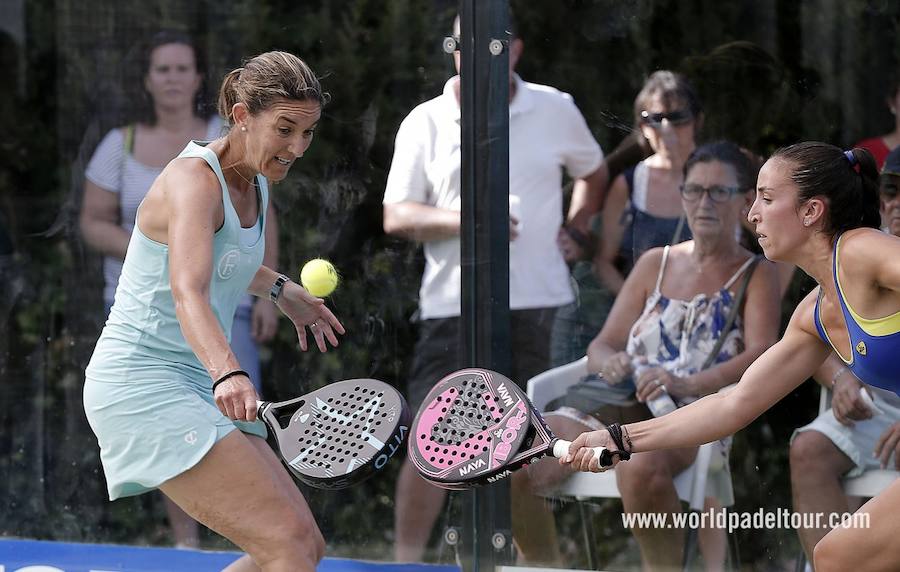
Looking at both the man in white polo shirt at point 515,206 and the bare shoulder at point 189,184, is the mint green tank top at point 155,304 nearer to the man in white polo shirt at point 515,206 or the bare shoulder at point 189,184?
the bare shoulder at point 189,184

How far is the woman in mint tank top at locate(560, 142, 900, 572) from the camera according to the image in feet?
9.54

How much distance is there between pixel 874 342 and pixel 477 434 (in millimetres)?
878

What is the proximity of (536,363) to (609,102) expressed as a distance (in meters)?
0.84

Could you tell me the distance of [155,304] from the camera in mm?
3299

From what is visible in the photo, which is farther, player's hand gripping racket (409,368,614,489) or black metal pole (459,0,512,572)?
black metal pole (459,0,512,572)

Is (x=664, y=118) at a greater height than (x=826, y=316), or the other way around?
(x=664, y=118)

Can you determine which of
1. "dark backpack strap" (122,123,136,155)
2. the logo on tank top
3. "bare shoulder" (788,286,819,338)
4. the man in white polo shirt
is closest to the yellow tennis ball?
the man in white polo shirt

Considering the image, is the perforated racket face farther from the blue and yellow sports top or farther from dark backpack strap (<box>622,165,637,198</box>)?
dark backpack strap (<box>622,165,637,198</box>)

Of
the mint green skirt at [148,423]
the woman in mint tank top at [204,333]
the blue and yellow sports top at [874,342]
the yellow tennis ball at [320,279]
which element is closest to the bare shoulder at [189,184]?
the woman in mint tank top at [204,333]

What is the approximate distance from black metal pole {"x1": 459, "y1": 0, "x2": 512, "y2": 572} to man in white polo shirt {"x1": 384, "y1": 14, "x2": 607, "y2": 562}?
69 millimetres

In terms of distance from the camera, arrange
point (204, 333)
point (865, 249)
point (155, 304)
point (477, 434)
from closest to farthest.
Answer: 1. point (865, 249)
2. point (204, 333)
3. point (477, 434)
4. point (155, 304)

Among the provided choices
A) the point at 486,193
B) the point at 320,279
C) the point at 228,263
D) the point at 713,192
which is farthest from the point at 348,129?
the point at 228,263

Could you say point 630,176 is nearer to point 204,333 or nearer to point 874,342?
point 874,342

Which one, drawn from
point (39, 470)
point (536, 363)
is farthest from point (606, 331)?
point (39, 470)
